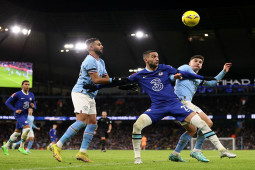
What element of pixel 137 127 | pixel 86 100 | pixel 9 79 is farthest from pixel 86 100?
pixel 9 79

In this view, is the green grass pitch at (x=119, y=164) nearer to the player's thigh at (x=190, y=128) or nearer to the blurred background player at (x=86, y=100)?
the blurred background player at (x=86, y=100)

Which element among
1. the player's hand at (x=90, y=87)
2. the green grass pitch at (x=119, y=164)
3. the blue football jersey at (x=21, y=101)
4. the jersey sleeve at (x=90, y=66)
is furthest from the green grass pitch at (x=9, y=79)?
the player's hand at (x=90, y=87)

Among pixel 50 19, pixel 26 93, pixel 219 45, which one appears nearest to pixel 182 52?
pixel 219 45

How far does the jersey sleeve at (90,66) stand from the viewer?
7527 mm

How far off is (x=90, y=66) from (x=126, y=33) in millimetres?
31794

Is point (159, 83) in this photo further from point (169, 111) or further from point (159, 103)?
point (169, 111)

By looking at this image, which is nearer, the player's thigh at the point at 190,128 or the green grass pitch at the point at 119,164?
the green grass pitch at the point at 119,164

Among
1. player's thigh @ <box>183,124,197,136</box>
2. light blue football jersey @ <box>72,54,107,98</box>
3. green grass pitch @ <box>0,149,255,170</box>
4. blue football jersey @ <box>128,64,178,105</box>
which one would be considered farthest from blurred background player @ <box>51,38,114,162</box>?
player's thigh @ <box>183,124,197,136</box>

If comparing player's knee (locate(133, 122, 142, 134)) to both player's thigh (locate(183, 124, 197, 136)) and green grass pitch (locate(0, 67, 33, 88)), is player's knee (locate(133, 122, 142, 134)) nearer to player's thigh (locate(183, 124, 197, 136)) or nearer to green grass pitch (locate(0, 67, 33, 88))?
player's thigh (locate(183, 124, 197, 136))

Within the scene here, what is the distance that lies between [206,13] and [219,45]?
16.4 feet

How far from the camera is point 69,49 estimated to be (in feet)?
137

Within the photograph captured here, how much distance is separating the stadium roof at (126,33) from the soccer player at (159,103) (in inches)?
1016

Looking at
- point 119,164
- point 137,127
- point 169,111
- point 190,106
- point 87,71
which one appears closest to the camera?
point 137,127

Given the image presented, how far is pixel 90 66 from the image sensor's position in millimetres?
7602
